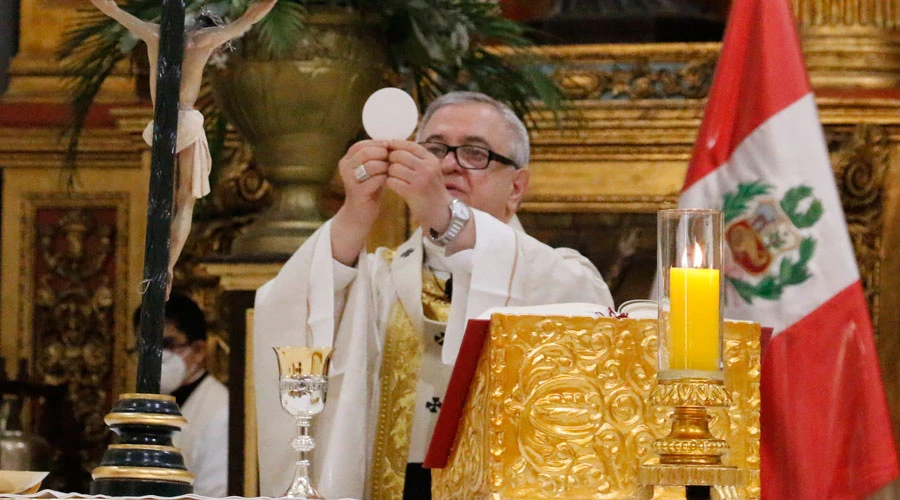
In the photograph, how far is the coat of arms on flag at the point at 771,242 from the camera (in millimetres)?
3904

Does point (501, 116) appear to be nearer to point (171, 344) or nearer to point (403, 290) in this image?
point (403, 290)

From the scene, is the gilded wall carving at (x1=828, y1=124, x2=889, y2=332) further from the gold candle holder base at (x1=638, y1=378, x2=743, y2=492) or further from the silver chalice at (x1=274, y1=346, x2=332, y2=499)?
the gold candle holder base at (x1=638, y1=378, x2=743, y2=492)

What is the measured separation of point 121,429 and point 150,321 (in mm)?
145

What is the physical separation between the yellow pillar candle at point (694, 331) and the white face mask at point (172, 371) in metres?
3.26

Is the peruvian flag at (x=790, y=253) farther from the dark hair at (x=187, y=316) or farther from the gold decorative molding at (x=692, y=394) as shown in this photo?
the dark hair at (x=187, y=316)

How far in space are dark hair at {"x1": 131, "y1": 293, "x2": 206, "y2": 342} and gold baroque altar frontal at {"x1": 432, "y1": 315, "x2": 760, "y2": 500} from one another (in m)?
2.61

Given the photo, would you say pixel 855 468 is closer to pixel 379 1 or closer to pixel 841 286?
pixel 841 286

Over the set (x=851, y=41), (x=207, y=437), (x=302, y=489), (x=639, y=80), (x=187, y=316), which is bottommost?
(x=302, y=489)

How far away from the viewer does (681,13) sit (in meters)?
5.61

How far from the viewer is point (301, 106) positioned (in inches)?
175

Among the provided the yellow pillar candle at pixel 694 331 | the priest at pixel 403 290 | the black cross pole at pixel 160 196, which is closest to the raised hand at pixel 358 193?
the priest at pixel 403 290

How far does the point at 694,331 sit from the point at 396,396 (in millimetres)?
1745

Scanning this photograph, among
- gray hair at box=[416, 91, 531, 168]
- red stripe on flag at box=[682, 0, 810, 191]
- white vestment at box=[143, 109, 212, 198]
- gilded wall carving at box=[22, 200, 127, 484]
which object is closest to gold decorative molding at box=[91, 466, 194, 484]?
white vestment at box=[143, 109, 212, 198]

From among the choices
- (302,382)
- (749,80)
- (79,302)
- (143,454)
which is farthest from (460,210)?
(79,302)
